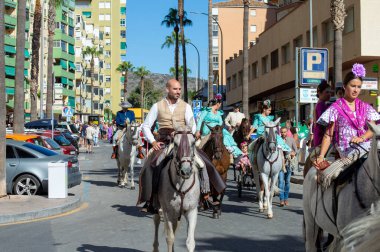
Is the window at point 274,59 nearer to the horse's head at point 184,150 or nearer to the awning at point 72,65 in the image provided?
the horse's head at point 184,150

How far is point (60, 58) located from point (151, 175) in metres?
96.5

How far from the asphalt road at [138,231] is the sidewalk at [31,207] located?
41cm

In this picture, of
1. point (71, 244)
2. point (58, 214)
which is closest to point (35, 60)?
point (58, 214)

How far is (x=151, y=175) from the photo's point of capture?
745 cm

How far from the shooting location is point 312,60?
1662cm

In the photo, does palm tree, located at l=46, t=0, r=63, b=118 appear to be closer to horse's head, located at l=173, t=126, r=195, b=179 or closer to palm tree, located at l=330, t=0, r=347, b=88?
palm tree, located at l=330, t=0, r=347, b=88

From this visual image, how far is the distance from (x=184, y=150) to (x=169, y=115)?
1202 millimetres

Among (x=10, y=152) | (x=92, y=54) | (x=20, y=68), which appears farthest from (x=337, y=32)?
(x=92, y=54)

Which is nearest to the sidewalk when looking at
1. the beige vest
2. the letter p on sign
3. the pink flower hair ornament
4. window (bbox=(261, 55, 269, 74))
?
the beige vest

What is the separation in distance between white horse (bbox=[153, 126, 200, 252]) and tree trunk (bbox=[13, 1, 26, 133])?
13747 millimetres

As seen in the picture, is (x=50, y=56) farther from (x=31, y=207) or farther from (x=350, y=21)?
(x=31, y=207)

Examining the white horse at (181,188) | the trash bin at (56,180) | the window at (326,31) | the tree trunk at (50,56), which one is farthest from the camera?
the tree trunk at (50,56)

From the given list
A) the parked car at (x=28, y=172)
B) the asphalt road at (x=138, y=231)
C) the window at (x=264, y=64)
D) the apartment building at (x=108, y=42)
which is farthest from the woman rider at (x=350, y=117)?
the apartment building at (x=108, y=42)

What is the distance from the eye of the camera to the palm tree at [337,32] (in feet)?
67.9
